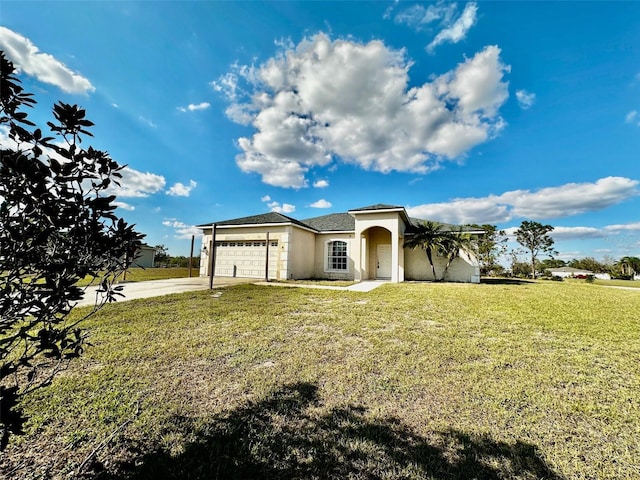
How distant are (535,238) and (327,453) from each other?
44.0 meters

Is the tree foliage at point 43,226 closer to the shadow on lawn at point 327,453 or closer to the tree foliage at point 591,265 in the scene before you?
the shadow on lawn at point 327,453

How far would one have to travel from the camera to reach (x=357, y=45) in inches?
404

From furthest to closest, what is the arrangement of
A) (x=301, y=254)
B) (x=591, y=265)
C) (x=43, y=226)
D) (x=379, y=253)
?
(x=591, y=265), (x=379, y=253), (x=301, y=254), (x=43, y=226)

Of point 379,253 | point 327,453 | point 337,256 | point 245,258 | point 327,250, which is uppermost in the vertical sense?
point 327,250

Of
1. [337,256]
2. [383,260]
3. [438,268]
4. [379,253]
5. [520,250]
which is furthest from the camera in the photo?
[520,250]

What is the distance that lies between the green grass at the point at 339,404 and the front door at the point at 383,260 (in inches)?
492

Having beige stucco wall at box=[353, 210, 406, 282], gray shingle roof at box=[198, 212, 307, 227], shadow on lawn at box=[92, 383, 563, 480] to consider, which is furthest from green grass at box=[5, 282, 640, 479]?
gray shingle roof at box=[198, 212, 307, 227]

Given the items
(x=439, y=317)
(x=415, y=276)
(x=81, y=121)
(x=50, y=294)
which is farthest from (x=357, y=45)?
(x=415, y=276)

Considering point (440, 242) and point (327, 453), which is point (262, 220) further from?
point (327, 453)

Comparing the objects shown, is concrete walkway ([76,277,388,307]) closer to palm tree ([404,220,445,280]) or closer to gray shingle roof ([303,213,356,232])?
palm tree ([404,220,445,280])

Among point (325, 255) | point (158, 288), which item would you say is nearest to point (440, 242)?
point (325, 255)

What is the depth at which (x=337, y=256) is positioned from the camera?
18266mm

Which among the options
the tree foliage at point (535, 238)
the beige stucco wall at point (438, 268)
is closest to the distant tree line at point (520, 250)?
the tree foliage at point (535, 238)

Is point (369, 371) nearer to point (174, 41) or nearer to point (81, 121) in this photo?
point (81, 121)
